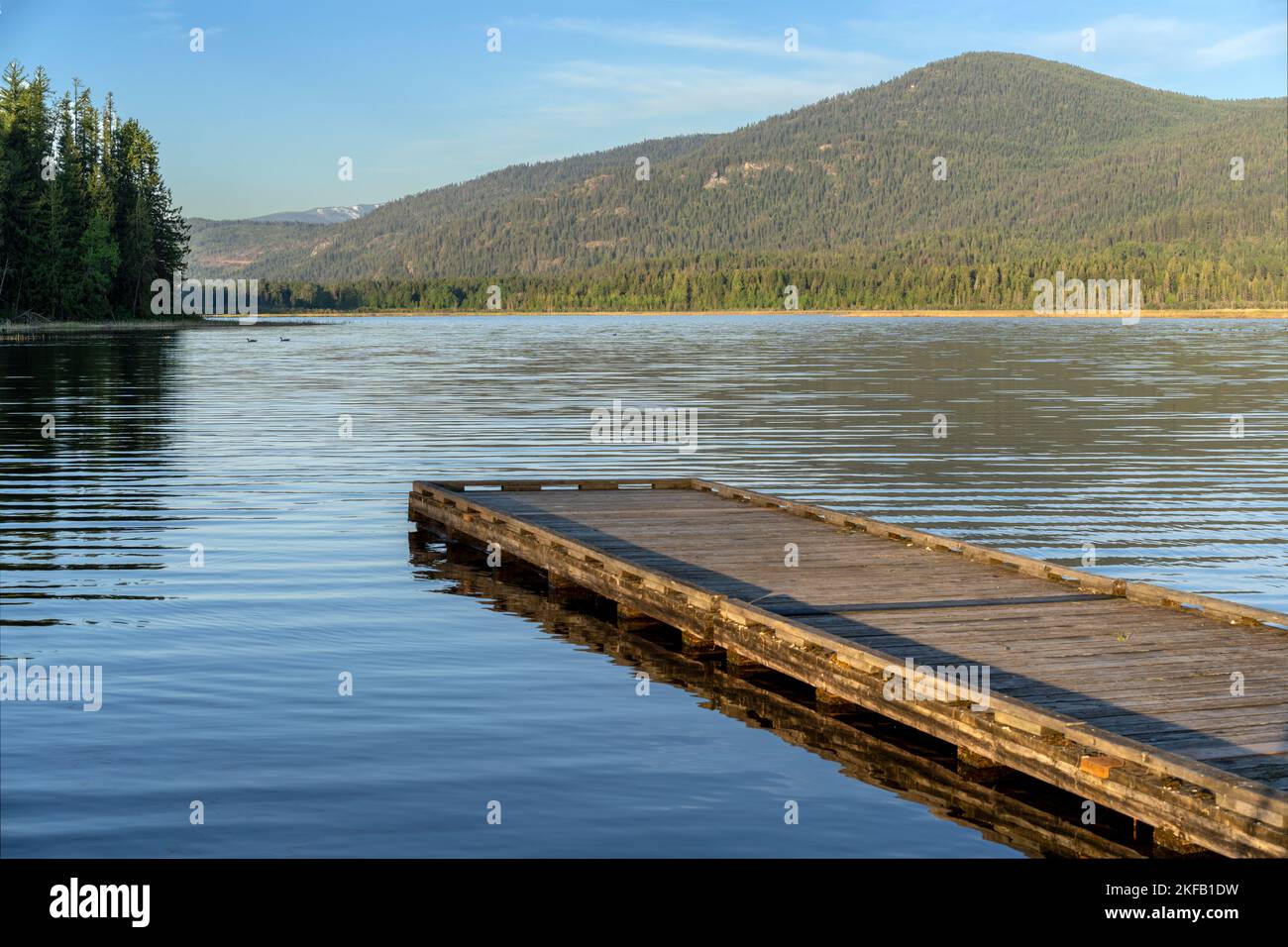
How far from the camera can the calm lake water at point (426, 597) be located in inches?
422

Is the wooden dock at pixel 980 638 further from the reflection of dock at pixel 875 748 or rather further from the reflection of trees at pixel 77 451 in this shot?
the reflection of trees at pixel 77 451

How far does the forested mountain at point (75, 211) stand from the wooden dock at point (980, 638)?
350ft

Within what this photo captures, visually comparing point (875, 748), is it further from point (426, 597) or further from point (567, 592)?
point (426, 597)

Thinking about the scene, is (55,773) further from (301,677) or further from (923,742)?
(923,742)

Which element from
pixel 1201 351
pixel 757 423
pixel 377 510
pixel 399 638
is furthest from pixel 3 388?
pixel 1201 351

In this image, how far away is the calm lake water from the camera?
35.2 ft

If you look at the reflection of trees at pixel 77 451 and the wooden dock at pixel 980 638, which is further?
the reflection of trees at pixel 77 451

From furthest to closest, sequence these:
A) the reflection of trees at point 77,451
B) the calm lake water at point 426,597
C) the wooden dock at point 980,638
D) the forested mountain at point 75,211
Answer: the forested mountain at point 75,211 < the reflection of trees at point 77,451 < the calm lake water at point 426,597 < the wooden dock at point 980,638

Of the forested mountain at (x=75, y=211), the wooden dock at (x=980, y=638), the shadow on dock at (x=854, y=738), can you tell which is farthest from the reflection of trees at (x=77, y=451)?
the forested mountain at (x=75, y=211)

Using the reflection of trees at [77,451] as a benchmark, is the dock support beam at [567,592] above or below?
below

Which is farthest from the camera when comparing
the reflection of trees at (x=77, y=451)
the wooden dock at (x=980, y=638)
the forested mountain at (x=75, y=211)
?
the forested mountain at (x=75, y=211)

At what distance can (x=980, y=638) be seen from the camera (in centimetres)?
1427

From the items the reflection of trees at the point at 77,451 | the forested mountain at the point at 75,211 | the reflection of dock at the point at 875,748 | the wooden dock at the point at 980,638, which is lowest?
the reflection of dock at the point at 875,748

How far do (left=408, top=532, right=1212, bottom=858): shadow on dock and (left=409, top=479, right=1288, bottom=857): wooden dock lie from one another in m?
0.24
